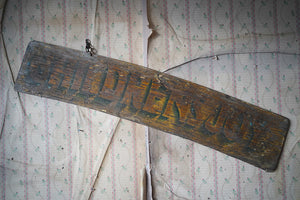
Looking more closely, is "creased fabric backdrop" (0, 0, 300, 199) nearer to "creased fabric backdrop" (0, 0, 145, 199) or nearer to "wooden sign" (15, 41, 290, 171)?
"creased fabric backdrop" (0, 0, 145, 199)

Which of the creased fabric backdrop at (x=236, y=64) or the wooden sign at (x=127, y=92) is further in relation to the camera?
the creased fabric backdrop at (x=236, y=64)

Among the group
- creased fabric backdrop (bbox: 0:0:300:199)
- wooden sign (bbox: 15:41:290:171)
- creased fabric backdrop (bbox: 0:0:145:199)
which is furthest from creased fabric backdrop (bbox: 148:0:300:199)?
wooden sign (bbox: 15:41:290:171)

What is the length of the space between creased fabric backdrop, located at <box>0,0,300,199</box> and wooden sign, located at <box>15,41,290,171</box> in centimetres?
43

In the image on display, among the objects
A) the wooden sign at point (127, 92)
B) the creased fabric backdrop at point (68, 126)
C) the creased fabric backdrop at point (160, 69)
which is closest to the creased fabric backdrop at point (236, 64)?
the creased fabric backdrop at point (160, 69)

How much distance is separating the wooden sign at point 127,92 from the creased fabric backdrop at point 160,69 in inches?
17.0

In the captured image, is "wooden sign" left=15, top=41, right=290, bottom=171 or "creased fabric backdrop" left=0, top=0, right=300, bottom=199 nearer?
"wooden sign" left=15, top=41, right=290, bottom=171

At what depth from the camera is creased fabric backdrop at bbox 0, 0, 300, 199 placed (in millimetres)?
1161

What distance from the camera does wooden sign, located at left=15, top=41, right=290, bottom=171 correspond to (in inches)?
28.4

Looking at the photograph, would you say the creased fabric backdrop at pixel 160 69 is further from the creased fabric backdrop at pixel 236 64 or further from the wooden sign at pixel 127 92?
the wooden sign at pixel 127 92

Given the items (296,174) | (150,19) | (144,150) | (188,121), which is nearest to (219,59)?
(150,19)

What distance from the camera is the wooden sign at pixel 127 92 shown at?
0.72m

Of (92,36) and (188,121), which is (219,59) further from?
(92,36)

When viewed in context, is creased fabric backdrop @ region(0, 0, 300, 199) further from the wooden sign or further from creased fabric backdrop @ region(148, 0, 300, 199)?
the wooden sign

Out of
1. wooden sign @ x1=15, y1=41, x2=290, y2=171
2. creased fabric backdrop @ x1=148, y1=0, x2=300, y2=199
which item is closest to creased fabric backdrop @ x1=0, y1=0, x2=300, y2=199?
creased fabric backdrop @ x1=148, y1=0, x2=300, y2=199
